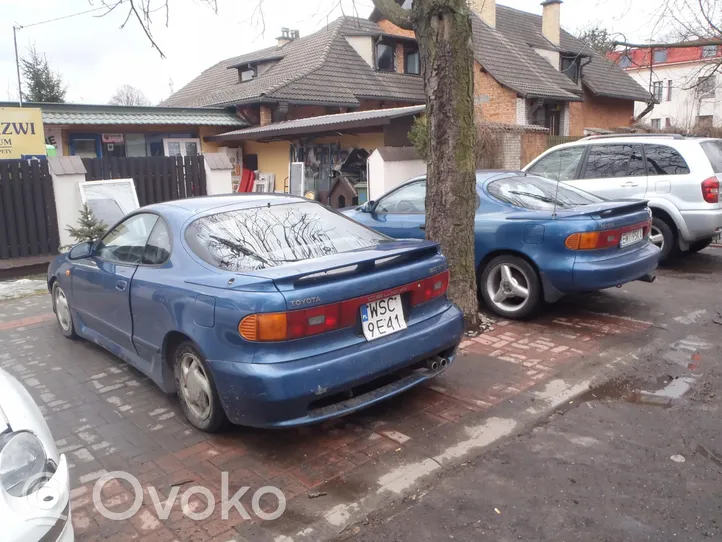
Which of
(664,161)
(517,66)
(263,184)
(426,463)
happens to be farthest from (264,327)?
(517,66)

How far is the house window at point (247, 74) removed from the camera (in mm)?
23734

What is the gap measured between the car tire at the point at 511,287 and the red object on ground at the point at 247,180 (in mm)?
13749

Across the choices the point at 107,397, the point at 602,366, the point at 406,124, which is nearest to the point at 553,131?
the point at 406,124

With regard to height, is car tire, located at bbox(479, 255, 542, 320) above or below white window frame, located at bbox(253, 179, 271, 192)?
below

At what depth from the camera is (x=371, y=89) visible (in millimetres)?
20969

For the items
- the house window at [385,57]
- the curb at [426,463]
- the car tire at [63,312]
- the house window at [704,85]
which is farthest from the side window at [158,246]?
the house window at [385,57]

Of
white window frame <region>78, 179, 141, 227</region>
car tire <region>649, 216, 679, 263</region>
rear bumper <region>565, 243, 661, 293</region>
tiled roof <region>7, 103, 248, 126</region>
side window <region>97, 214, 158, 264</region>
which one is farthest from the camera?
tiled roof <region>7, 103, 248, 126</region>

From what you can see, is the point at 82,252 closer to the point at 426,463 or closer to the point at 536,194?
the point at 426,463

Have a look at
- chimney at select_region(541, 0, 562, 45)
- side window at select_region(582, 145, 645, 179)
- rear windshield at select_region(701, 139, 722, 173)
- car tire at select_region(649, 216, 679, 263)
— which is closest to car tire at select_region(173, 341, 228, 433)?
car tire at select_region(649, 216, 679, 263)

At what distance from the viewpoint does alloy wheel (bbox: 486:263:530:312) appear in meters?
6.05

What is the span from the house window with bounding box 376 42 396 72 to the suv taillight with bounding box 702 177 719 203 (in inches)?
671

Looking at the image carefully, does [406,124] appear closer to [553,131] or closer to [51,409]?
[51,409]

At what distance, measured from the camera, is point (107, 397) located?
4.63m

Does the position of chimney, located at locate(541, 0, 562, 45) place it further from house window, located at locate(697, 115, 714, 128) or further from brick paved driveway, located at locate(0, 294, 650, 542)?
brick paved driveway, located at locate(0, 294, 650, 542)
